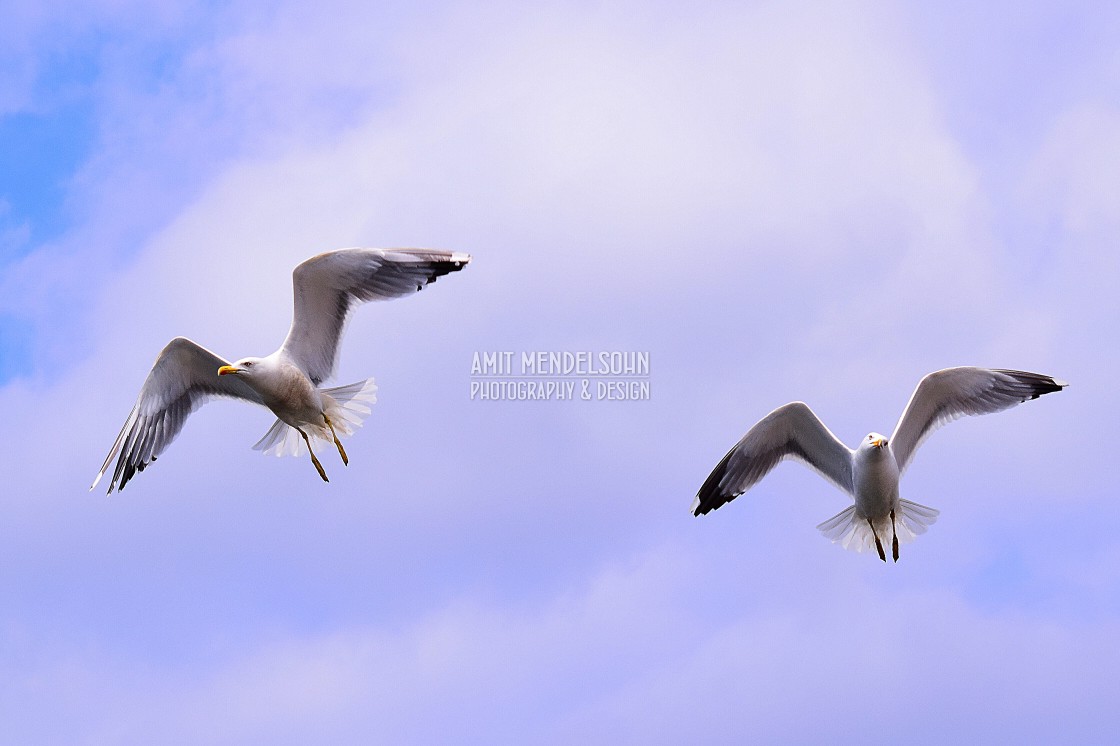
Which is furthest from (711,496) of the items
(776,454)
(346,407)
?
(346,407)

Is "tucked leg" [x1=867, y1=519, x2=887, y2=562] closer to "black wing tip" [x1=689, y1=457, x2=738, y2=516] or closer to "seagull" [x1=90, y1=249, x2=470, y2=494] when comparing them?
"black wing tip" [x1=689, y1=457, x2=738, y2=516]

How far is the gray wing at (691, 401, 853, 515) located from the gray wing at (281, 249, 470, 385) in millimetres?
2544

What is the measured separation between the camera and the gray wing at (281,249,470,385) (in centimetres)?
919

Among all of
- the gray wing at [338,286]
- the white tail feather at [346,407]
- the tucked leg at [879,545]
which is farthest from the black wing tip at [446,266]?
the tucked leg at [879,545]

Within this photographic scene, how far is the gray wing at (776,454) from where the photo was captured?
9.97 m

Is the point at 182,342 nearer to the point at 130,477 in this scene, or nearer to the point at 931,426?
the point at 130,477

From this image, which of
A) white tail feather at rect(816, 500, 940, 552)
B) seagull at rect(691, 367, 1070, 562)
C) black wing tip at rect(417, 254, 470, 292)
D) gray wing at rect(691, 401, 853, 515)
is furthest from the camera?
white tail feather at rect(816, 500, 940, 552)

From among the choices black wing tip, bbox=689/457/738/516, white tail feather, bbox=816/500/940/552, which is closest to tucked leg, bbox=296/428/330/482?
black wing tip, bbox=689/457/738/516

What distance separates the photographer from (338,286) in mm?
9414

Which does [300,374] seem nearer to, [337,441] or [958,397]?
[337,441]

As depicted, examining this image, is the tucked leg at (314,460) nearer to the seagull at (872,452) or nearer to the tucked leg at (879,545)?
the seagull at (872,452)

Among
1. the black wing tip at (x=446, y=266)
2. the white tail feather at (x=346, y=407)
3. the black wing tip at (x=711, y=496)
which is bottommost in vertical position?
the black wing tip at (x=711, y=496)

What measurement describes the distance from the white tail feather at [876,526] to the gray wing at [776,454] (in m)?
0.30

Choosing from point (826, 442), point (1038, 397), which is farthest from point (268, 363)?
point (1038, 397)
